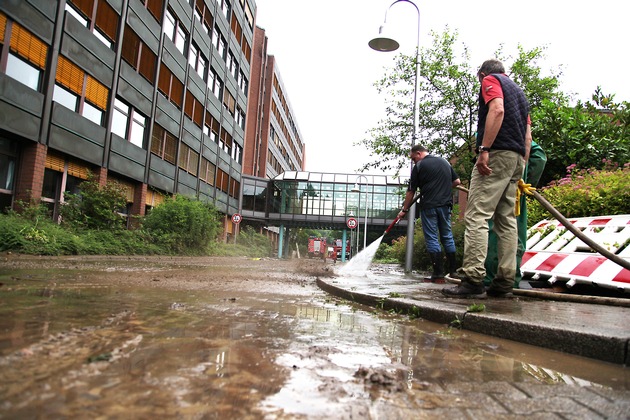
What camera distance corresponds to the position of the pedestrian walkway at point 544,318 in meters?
2.09

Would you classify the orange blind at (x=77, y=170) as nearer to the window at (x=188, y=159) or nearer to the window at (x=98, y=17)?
the window at (x=98, y=17)

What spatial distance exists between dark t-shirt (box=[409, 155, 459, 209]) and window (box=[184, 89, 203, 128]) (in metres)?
20.1

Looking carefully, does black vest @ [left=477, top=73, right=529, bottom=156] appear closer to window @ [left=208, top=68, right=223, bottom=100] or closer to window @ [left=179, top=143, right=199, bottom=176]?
window @ [left=179, top=143, right=199, bottom=176]

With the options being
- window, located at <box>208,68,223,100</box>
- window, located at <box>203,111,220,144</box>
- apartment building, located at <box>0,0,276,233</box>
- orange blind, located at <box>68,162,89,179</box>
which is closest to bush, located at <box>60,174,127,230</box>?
apartment building, located at <box>0,0,276,233</box>

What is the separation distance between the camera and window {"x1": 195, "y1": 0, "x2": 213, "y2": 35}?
24.2 meters

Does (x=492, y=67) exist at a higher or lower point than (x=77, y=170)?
lower

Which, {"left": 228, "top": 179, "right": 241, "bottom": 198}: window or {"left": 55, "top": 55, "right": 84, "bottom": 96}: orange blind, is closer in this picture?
{"left": 55, "top": 55, "right": 84, "bottom": 96}: orange blind

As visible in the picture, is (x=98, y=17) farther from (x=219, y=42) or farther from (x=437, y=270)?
(x=437, y=270)

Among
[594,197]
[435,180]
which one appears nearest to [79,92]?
[435,180]

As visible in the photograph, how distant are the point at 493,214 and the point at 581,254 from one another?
4.52 feet

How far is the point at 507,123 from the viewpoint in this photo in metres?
3.87

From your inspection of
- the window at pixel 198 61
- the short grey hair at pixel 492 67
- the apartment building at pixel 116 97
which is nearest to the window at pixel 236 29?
the apartment building at pixel 116 97

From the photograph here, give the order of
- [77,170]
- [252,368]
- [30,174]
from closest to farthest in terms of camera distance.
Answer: [252,368] → [30,174] → [77,170]

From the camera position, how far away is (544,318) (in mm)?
2629
